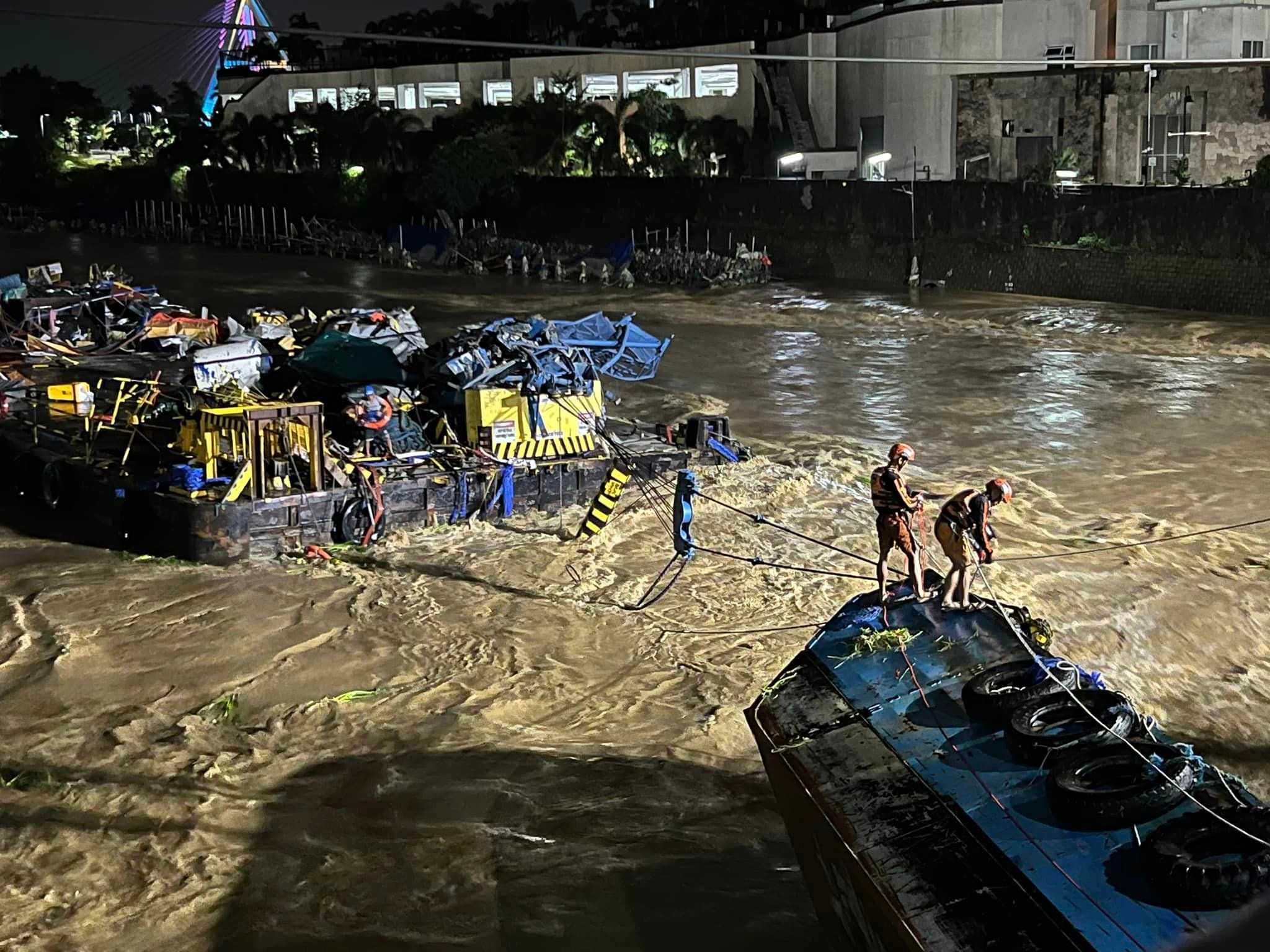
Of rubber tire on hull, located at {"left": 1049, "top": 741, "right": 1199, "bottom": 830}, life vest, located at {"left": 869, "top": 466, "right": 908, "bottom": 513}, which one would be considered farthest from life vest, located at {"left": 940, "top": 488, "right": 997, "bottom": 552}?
rubber tire on hull, located at {"left": 1049, "top": 741, "right": 1199, "bottom": 830}

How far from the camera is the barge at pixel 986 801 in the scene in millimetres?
6176

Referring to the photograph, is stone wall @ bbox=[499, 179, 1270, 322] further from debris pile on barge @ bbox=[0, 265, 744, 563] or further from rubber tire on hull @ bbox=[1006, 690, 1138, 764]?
rubber tire on hull @ bbox=[1006, 690, 1138, 764]

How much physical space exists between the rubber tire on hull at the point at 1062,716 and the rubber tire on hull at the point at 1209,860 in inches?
34.1

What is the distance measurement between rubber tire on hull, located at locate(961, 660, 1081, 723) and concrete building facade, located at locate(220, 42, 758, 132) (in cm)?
5171

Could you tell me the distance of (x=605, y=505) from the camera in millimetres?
17578

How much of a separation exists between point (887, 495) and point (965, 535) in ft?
4.97

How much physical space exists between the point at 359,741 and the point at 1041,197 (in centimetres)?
3661

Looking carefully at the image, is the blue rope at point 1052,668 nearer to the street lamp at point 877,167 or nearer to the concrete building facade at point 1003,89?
the concrete building facade at point 1003,89

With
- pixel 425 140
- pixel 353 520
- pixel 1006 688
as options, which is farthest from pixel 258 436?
pixel 425 140

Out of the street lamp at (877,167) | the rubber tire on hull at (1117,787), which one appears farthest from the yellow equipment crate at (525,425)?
the street lamp at (877,167)

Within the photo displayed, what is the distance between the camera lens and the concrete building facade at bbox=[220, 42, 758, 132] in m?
66.6

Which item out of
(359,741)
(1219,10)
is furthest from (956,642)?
(1219,10)

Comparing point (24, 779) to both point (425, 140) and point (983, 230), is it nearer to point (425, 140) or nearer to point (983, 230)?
point (983, 230)

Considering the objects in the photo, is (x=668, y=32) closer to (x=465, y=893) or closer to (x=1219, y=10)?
(x=1219, y=10)
